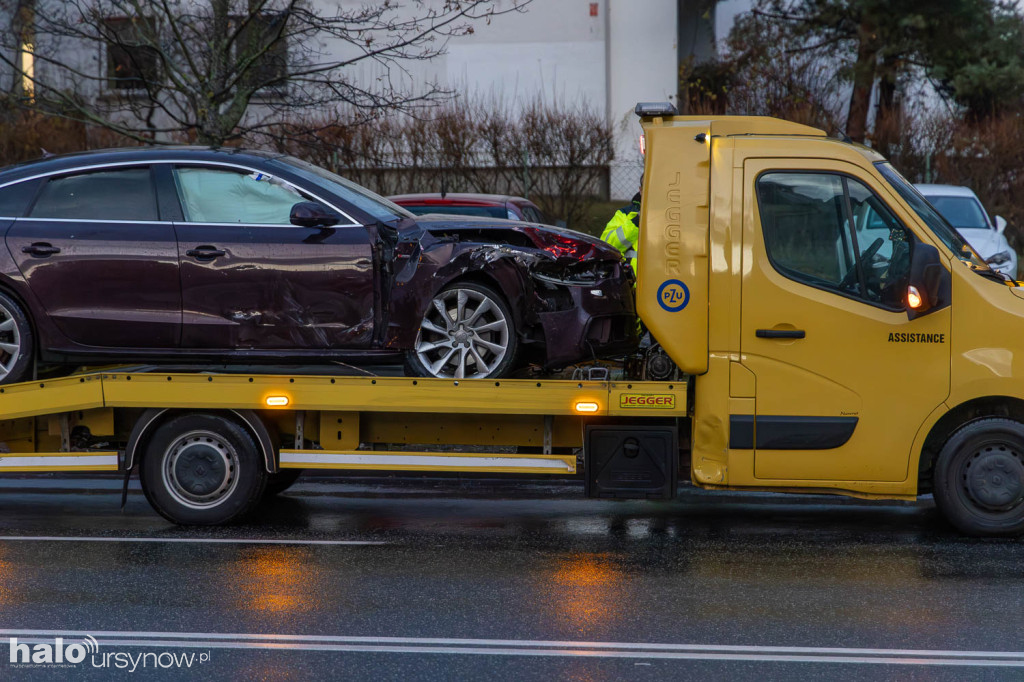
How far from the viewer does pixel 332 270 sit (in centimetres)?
730

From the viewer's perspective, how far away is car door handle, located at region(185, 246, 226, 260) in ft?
23.9

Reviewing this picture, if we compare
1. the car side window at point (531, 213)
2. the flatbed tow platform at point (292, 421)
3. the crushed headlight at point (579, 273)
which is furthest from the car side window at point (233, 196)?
the car side window at point (531, 213)

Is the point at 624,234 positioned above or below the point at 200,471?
above

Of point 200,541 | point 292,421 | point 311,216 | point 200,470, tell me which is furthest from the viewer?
point 292,421

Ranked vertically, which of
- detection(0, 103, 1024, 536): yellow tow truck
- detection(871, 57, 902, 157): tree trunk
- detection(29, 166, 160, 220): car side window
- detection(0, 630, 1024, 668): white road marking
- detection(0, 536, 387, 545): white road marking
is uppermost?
detection(871, 57, 902, 157): tree trunk

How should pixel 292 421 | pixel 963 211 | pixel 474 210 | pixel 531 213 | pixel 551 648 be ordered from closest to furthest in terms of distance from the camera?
pixel 551 648 < pixel 292 421 < pixel 474 210 < pixel 531 213 < pixel 963 211

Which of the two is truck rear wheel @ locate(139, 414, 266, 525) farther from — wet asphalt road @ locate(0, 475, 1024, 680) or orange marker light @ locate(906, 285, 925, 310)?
orange marker light @ locate(906, 285, 925, 310)

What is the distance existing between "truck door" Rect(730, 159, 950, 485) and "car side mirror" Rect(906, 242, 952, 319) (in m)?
0.10

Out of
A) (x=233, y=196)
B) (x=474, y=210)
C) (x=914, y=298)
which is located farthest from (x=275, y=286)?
(x=474, y=210)

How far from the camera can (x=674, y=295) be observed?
6844 millimetres

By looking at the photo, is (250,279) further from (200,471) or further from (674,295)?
(674,295)

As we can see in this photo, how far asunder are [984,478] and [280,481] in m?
4.80

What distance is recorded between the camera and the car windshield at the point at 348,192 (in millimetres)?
7566

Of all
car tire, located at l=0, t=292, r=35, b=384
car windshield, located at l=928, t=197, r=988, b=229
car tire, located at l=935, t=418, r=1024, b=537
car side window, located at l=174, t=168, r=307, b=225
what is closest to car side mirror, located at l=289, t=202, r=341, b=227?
car side window, located at l=174, t=168, r=307, b=225
